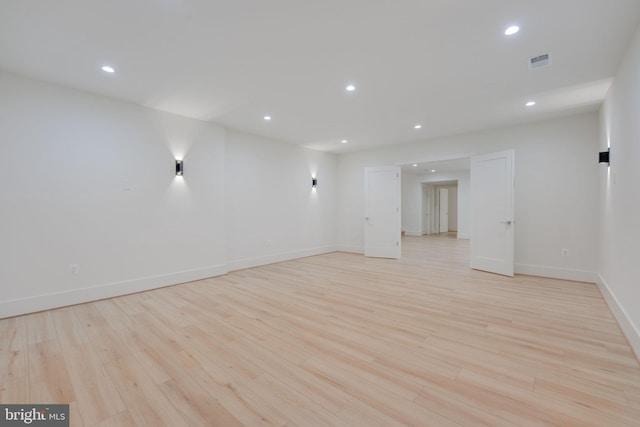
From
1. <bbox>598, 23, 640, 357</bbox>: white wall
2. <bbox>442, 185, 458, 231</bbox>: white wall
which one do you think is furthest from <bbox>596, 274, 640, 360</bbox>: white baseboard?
<bbox>442, 185, 458, 231</bbox>: white wall

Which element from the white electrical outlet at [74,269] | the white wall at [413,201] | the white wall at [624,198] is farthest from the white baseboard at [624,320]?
the white wall at [413,201]

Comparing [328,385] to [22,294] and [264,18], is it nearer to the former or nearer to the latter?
[264,18]

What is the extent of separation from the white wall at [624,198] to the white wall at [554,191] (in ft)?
2.73

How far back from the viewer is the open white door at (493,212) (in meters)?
4.96

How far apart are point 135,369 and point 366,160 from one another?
669cm

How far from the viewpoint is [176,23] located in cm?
241

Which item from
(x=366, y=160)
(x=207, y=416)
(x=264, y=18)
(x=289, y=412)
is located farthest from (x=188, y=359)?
(x=366, y=160)

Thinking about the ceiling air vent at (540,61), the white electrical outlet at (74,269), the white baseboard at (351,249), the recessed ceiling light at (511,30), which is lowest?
the white baseboard at (351,249)

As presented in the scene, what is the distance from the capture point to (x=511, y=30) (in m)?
2.50

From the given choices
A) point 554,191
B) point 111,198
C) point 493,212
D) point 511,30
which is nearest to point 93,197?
point 111,198

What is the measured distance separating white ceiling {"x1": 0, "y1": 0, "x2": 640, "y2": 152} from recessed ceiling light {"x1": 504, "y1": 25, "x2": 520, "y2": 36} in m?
0.05

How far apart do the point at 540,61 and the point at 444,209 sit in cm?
1240

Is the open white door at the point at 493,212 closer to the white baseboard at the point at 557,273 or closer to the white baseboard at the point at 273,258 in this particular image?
the white baseboard at the point at 557,273

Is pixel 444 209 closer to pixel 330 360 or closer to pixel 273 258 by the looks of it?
pixel 273 258
